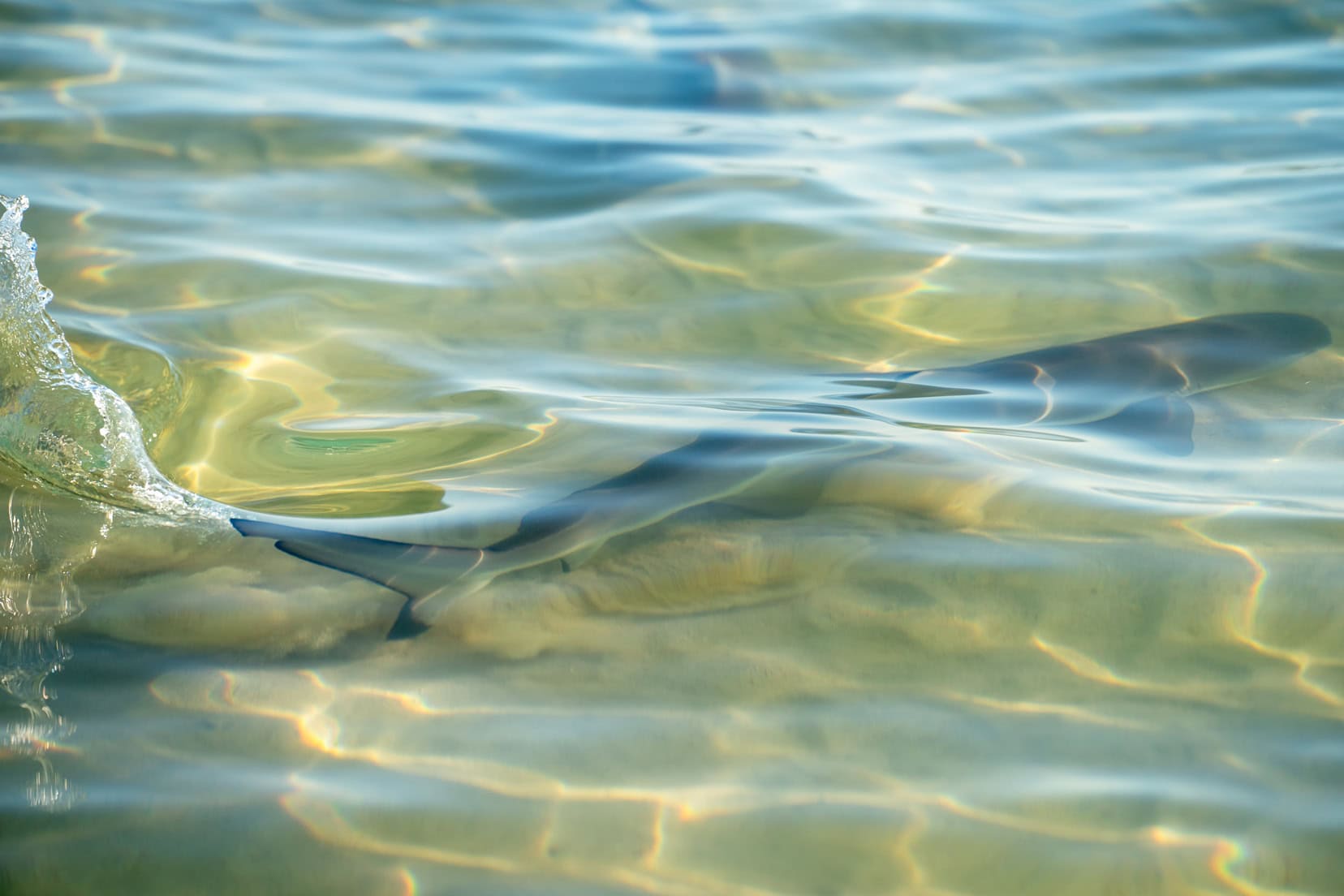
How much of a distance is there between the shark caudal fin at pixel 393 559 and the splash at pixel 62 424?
420 millimetres

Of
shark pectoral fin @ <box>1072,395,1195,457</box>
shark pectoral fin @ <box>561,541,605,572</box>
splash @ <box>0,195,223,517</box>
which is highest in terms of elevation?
shark pectoral fin @ <box>1072,395,1195,457</box>

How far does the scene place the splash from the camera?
A: 2938 mm

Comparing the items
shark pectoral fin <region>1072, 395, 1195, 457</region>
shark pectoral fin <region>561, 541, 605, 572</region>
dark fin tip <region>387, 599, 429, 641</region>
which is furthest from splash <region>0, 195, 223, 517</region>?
shark pectoral fin <region>1072, 395, 1195, 457</region>

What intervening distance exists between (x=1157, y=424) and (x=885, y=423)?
752 millimetres

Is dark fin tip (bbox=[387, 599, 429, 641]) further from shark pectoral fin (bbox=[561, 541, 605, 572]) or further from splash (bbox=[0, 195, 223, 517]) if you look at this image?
splash (bbox=[0, 195, 223, 517])

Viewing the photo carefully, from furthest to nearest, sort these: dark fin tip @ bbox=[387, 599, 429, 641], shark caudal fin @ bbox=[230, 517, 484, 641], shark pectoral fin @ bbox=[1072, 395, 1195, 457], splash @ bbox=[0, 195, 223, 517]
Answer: shark pectoral fin @ bbox=[1072, 395, 1195, 457], splash @ bbox=[0, 195, 223, 517], shark caudal fin @ bbox=[230, 517, 484, 641], dark fin tip @ bbox=[387, 599, 429, 641]

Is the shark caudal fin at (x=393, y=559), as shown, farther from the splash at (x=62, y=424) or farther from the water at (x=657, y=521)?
the splash at (x=62, y=424)

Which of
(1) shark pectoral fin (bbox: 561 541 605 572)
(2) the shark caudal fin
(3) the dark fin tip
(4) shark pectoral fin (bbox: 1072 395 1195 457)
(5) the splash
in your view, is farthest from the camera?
(4) shark pectoral fin (bbox: 1072 395 1195 457)

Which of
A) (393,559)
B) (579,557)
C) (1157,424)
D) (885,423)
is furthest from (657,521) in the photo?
(1157,424)

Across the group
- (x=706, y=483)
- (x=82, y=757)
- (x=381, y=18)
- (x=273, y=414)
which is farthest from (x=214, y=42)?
(x=82, y=757)

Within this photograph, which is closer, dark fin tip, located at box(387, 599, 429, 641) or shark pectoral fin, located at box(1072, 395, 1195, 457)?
dark fin tip, located at box(387, 599, 429, 641)

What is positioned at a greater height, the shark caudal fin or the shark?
the shark

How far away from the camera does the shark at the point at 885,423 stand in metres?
2.57

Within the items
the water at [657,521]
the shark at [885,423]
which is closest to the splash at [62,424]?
the water at [657,521]
